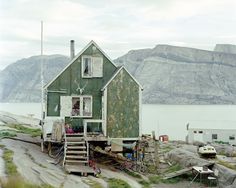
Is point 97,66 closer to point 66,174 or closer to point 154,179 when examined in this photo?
point 154,179

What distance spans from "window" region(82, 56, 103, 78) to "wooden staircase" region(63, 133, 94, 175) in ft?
16.8

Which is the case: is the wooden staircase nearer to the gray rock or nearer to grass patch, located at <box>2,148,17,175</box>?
grass patch, located at <box>2,148,17,175</box>

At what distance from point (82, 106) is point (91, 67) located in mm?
3138

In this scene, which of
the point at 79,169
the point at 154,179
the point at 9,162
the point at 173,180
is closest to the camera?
the point at 9,162

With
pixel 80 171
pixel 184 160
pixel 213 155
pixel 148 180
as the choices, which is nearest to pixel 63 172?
pixel 80 171

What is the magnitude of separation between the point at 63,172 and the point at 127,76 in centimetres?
1060

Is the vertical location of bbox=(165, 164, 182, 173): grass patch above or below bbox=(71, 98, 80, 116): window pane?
below

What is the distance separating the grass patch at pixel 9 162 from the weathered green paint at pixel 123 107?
8.09m

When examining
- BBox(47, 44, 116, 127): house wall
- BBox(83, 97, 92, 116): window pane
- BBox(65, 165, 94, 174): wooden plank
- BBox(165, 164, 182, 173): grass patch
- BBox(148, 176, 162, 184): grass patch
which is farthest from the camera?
BBox(165, 164, 182, 173): grass patch

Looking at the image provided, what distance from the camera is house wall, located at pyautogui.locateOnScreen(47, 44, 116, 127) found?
32.8m

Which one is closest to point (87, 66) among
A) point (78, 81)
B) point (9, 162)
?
point (78, 81)

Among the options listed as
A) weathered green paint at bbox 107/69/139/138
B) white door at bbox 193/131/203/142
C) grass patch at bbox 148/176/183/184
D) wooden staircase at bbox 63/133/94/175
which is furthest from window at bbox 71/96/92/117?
white door at bbox 193/131/203/142

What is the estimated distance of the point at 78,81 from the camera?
33.1m

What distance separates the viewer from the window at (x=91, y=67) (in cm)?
3328
